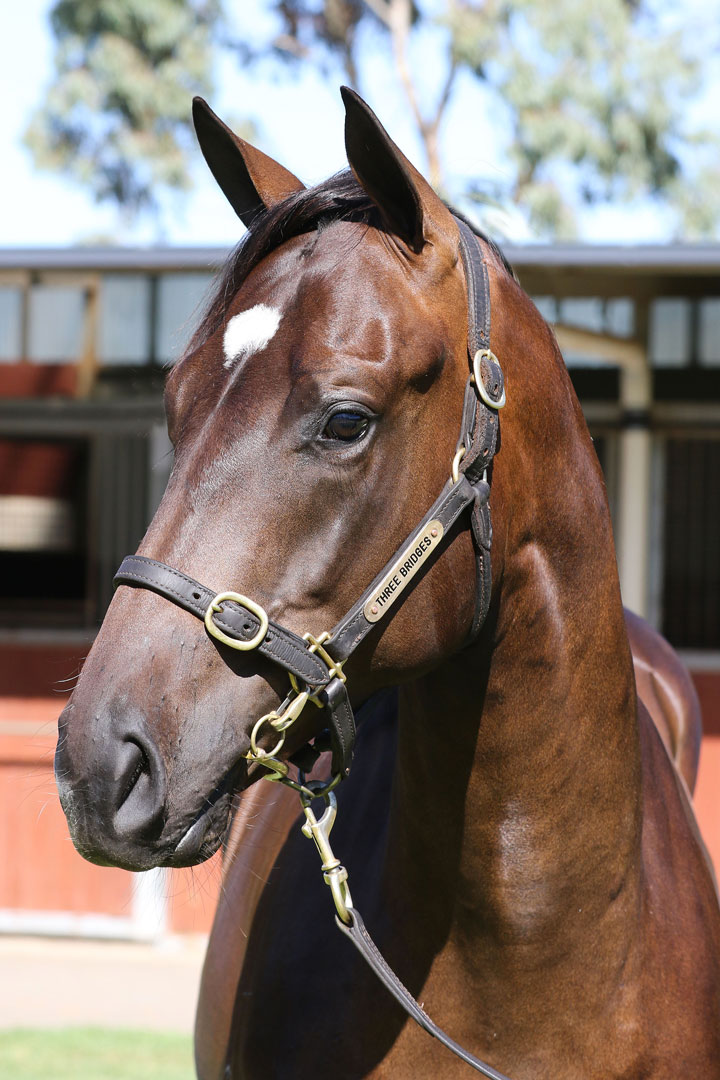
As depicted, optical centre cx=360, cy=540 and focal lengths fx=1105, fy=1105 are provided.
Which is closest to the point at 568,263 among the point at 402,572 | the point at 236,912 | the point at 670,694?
the point at 670,694

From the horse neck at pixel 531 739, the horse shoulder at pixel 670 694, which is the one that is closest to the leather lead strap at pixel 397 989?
the horse neck at pixel 531 739

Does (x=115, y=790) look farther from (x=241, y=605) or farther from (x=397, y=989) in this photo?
(x=397, y=989)

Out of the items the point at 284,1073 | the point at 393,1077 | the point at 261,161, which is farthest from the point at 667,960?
the point at 261,161

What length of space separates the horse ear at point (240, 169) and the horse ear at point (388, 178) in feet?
1.03

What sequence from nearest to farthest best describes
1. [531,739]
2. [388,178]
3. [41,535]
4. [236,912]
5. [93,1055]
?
[388,178]
[531,739]
[236,912]
[93,1055]
[41,535]

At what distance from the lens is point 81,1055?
16.0 feet

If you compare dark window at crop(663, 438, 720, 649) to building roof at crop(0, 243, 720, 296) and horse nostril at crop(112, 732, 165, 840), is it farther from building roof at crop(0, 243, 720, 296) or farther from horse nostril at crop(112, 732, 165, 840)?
horse nostril at crop(112, 732, 165, 840)

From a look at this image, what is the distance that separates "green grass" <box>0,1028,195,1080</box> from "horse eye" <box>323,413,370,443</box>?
401cm

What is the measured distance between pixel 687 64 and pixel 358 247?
17534 millimetres

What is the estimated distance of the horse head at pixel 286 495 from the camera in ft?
4.54

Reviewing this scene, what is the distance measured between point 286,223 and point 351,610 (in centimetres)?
61

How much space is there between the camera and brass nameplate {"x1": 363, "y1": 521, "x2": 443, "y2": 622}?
4.96 ft

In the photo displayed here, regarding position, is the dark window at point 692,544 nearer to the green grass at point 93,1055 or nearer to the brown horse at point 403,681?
the green grass at point 93,1055

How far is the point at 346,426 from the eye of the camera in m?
1.49
